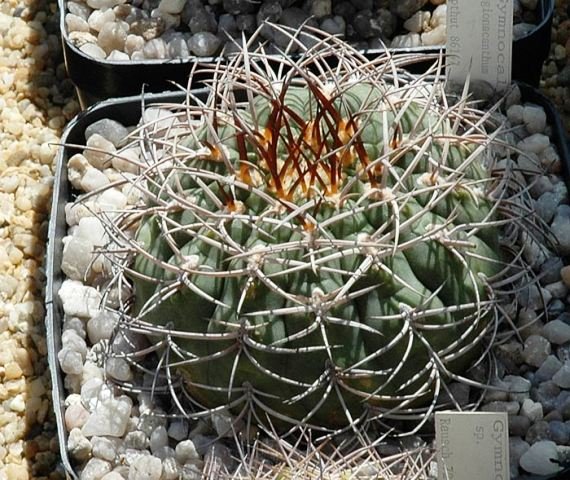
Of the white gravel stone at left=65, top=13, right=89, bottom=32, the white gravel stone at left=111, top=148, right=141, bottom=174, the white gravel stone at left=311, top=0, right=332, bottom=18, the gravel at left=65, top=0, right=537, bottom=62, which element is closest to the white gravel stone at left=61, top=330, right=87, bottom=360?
the white gravel stone at left=111, top=148, right=141, bottom=174

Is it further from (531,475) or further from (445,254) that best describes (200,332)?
(531,475)

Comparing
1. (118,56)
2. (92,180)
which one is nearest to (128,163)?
(92,180)

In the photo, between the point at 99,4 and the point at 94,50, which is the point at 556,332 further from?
the point at 99,4

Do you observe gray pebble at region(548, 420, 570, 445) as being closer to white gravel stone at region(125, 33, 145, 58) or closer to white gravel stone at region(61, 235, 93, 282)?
white gravel stone at region(61, 235, 93, 282)

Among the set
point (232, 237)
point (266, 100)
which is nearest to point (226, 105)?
point (266, 100)

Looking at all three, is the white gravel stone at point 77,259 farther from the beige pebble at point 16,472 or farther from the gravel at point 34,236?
the beige pebble at point 16,472
